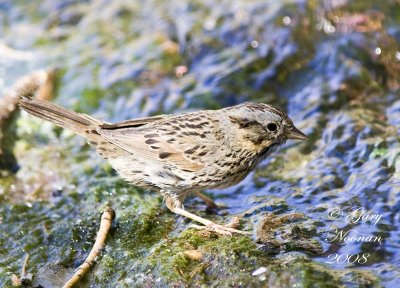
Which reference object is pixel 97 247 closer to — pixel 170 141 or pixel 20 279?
pixel 20 279

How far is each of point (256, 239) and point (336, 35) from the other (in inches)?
197

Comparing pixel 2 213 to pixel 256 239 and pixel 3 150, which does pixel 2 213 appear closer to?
pixel 3 150

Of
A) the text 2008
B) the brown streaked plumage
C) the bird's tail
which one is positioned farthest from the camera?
the bird's tail

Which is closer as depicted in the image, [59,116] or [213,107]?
[59,116]

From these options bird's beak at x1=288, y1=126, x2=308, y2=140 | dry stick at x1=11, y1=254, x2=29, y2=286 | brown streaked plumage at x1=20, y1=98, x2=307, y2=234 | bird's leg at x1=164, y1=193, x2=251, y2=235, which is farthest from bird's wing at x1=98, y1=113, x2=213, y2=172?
dry stick at x1=11, y1=254, x2=29, y2=286

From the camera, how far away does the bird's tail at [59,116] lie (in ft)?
22.0

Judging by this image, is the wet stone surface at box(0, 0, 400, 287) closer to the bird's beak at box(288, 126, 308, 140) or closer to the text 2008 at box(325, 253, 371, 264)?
the text 2008 at box(325, 253, 371, 264)

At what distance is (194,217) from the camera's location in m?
6.30

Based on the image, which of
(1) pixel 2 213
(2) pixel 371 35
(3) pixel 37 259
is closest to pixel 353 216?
(3) pixel 37 259

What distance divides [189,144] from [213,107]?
286cm

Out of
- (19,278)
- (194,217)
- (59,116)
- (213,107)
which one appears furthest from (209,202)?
(213,107)

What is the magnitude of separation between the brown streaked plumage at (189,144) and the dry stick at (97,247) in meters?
0.50

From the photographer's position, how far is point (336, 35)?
32.2ft

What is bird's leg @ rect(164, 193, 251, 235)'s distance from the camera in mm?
5918
